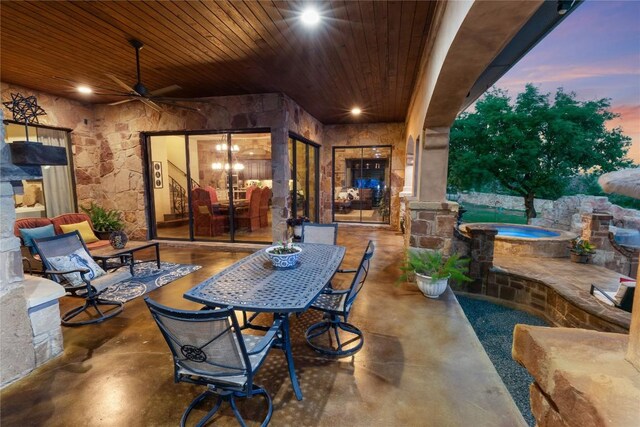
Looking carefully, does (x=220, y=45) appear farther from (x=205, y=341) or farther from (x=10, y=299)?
(x=205, y=341)

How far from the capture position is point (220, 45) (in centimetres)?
329

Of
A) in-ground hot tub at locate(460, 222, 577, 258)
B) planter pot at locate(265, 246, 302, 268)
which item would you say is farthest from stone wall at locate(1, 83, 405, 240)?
in-ground hot tub at locate(460, 222, 577, 258)

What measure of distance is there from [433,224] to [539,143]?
8548 mm

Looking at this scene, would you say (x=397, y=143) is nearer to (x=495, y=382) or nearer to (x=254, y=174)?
(x=254, y=174)

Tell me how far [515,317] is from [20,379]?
5643 mm

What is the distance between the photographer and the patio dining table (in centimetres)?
174

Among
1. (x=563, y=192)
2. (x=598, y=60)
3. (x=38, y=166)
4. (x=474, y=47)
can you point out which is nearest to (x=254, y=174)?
(x=38, y=166)

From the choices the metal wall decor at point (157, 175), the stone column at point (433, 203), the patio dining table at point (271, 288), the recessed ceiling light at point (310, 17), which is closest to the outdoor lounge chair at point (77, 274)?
the patio dining table at point (271, 288)

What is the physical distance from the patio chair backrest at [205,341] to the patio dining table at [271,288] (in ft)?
0.82

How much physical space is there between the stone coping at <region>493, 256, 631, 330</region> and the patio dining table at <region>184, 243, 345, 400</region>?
3.34 m

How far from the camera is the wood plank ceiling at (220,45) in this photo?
8.57 feet

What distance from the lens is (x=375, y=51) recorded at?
3.42 metres

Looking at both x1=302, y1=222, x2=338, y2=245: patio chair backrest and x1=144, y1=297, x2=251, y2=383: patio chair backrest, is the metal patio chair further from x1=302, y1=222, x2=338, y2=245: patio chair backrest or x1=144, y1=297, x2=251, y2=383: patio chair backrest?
x1=302, y1=222, x2=338, y2=245: patio chair backrest

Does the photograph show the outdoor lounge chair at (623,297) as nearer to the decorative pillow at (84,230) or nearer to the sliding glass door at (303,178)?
the sliding glass door at (303,178)
